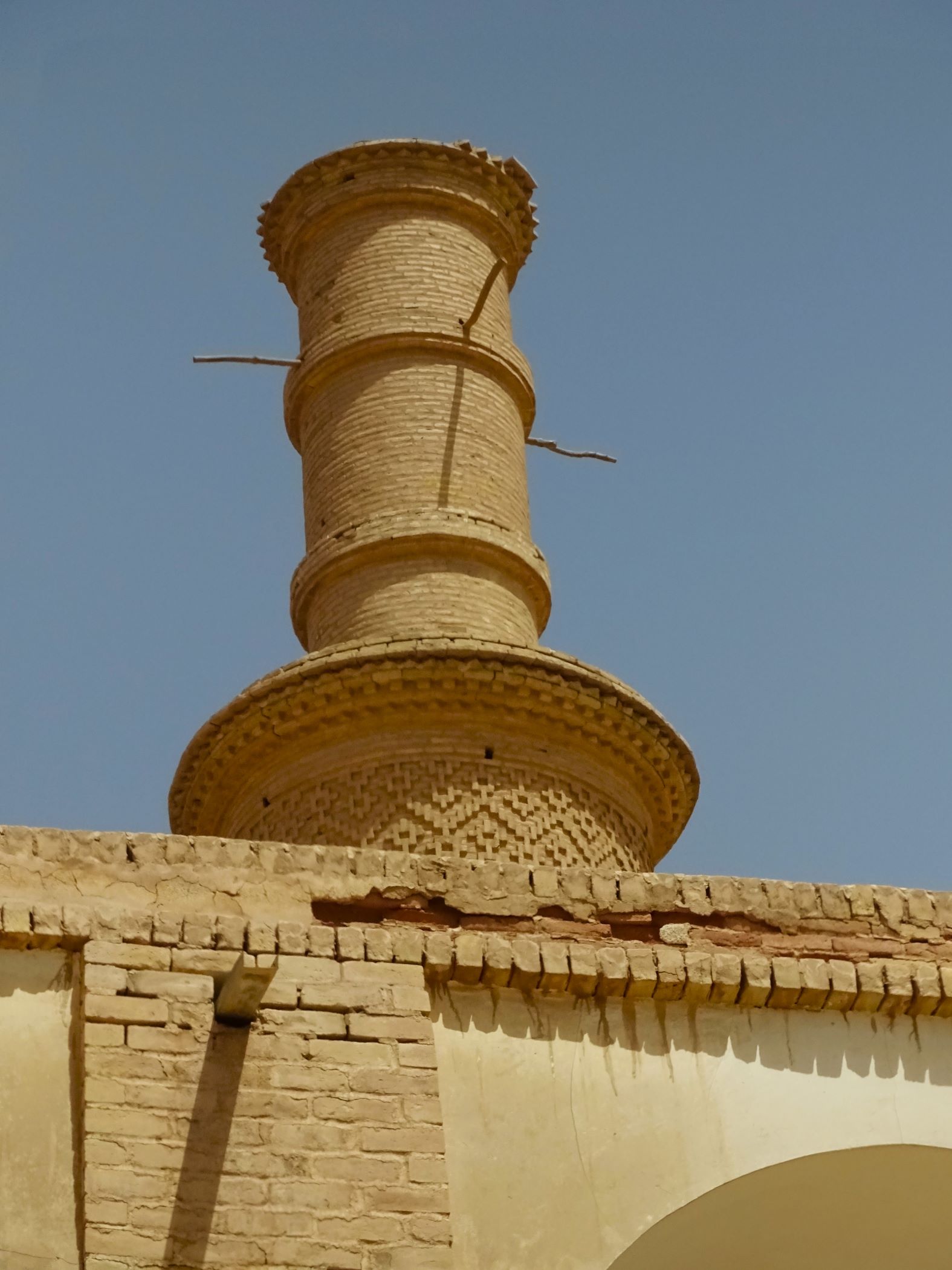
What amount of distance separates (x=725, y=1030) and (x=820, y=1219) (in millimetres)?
782

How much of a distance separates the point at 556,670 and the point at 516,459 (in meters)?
2.12

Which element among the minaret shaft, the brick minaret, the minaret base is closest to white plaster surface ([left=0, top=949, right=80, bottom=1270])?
the minaret base

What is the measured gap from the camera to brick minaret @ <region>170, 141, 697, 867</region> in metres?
9.83

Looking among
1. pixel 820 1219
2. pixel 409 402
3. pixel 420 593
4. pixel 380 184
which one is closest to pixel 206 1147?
pixel 820 1219

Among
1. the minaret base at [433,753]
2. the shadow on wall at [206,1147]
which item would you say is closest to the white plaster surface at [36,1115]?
the shadow on wall at [206,1147]

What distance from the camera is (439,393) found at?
37.4 ft

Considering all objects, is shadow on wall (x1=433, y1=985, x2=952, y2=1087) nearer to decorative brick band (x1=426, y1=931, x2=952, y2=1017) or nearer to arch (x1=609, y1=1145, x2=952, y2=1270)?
decorative brick band (x1=426, y1=931, x2=952, y2=1017)

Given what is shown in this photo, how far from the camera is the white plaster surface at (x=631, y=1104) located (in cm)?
573

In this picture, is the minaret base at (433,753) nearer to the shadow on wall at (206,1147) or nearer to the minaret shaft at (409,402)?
the minaret shaft at (409,402)

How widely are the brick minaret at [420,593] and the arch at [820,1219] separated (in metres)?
3.33

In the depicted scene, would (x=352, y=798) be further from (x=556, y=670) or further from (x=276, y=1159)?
(x=276, y=1159)

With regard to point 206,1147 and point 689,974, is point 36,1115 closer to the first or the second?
point 206,1147

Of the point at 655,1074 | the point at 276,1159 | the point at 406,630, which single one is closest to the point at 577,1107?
the point at 655,1074

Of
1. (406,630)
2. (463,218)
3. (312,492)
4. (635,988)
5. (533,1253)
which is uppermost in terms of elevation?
(463,218)
